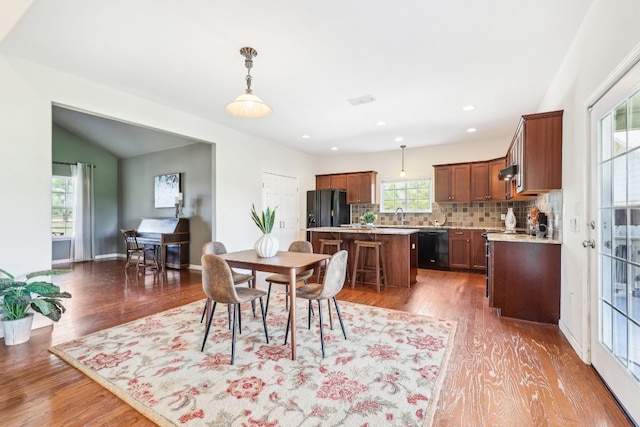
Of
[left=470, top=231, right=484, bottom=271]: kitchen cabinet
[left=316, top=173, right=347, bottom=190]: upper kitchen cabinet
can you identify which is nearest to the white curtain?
[left=316, top=173, right=347, bottom=190]: upper kitchen cabinet

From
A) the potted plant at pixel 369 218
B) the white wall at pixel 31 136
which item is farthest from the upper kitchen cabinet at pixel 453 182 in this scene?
the white wall at pixel 31 136

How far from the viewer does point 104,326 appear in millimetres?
2854

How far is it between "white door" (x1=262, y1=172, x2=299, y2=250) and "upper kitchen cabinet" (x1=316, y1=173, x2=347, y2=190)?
0.83 meters

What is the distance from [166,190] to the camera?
6473 millimetres

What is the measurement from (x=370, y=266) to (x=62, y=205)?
7770 millimetres

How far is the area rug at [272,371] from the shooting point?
1.59 m

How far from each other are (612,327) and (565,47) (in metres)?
2.47

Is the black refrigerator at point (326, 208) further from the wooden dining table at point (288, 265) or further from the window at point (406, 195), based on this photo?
→ the wooden dining table at point (288, 265)

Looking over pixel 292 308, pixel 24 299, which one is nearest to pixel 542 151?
pixel 292 308

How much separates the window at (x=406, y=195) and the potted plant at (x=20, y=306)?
617 cm

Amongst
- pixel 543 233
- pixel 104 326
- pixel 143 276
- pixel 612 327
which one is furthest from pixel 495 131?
pixel 143 276

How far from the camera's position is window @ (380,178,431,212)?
662 centimetres

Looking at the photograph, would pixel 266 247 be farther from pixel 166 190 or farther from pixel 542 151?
pixel 166 190

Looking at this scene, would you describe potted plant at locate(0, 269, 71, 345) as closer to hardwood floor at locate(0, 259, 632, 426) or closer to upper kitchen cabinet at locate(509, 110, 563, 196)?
hardwood floor at locate(0, 259, 632, 426)
